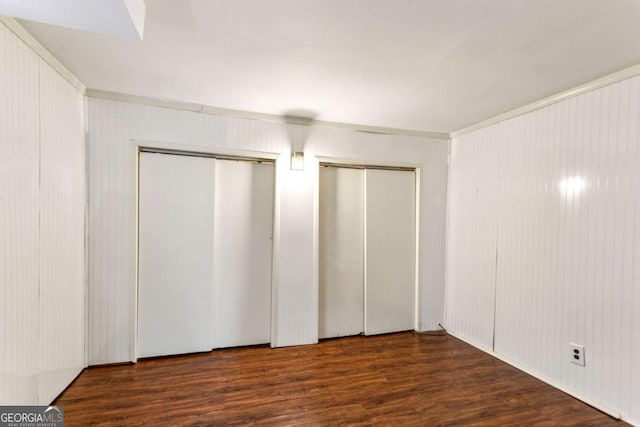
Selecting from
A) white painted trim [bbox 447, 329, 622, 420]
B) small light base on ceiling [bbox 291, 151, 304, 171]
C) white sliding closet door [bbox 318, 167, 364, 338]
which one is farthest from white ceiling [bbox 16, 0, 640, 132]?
white painted trim [bbox 447, 329, 622, 420]

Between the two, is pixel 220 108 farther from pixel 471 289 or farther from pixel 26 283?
pixel 471 289

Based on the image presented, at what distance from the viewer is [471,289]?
3.25 metres

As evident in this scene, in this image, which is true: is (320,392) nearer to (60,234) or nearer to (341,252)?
(341,252)

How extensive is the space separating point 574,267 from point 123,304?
145 inches

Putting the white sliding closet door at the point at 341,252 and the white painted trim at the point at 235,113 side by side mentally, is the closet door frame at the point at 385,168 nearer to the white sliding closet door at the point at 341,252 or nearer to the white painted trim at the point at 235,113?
the white sliding closet door at the point at 341,252

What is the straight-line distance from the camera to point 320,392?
2289 mm

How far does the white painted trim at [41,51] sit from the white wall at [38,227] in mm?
30

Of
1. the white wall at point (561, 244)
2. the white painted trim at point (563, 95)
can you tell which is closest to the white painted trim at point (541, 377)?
the white wall at point (561, 244)

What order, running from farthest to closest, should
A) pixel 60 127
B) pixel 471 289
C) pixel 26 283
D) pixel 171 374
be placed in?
1. pixel 471 289
2. pixel 171 374
3. pixel 60 127
4. pixel 26 283

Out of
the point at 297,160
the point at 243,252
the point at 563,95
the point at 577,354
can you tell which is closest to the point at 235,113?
the point at 297,160

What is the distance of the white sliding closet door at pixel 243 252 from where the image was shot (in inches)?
119

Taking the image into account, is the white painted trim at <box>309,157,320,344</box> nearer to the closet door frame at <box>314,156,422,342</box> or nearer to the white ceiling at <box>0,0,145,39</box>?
the closet door frame at <box>314,156,422,342</box>

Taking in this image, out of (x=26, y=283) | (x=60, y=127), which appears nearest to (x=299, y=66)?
(x=60, y=127)

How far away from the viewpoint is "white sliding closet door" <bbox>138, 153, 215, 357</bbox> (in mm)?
2766
